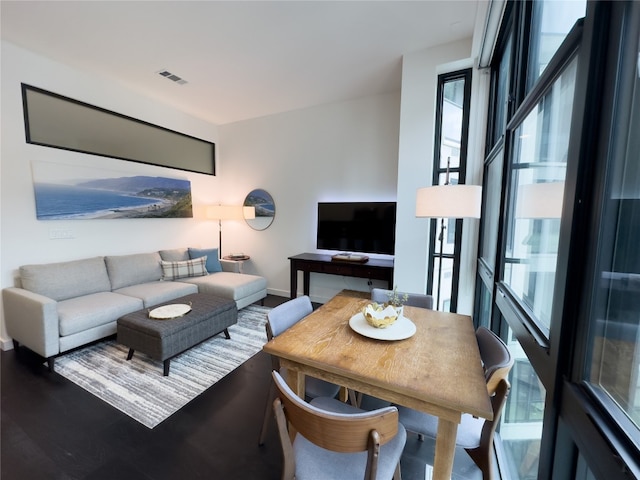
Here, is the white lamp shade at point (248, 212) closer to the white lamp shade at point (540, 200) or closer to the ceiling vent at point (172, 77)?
the ceiling vent at point (172, 77)

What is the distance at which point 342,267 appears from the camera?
346cm

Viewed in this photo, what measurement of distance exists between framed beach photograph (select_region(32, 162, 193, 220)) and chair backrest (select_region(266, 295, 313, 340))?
3.04 meters

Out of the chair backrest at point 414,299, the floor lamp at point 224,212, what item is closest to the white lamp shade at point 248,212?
the floor lamp at point 224,212

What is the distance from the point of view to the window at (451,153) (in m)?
2.62

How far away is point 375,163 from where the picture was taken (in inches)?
146

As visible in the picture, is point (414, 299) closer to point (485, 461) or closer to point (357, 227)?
point (485, 461)

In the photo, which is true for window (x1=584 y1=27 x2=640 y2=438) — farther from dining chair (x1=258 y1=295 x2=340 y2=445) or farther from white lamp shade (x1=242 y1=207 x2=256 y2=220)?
white lamp shade (x1=242 y1=207 x2=256 y2=220)

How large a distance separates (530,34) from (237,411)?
2.97m

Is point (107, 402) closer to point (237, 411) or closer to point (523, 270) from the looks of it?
point (237, 411)

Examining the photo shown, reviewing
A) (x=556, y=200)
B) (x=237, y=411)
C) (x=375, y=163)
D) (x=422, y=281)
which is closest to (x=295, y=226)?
(x=375, y=163)

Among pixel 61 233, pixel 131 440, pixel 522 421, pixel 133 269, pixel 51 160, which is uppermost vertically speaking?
pixel 51 160

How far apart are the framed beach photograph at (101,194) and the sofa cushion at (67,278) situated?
22.0 inches

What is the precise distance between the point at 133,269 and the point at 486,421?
12.9 ft

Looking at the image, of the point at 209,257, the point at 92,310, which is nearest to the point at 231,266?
the point at 209,257
